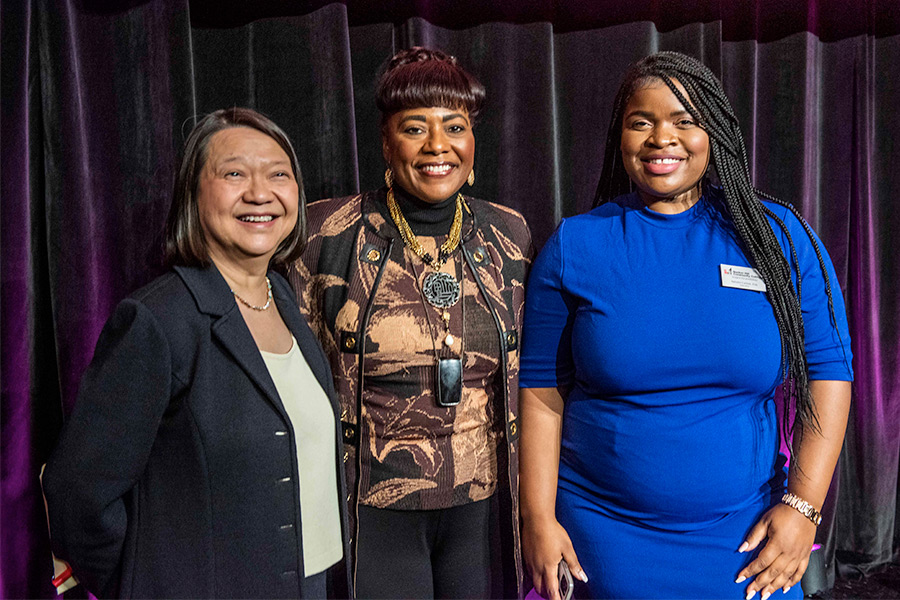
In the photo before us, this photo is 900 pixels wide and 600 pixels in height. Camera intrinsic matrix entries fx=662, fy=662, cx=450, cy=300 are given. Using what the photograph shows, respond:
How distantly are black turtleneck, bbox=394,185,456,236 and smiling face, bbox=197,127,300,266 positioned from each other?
397mm

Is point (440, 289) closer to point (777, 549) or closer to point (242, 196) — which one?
point (242, 196)

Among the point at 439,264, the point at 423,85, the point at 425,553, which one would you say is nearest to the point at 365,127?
the point at 423,85

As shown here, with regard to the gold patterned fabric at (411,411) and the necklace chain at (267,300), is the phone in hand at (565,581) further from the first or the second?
the necklace chain at (267,300)

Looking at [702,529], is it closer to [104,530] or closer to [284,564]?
[284,564]

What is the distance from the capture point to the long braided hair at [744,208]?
1.37 meters

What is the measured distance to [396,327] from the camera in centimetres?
153

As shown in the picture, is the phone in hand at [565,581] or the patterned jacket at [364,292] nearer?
the phone in hand at [565,581]

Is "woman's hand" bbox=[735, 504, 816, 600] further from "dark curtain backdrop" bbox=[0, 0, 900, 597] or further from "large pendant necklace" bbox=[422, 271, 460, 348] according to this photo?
"dark curtain backdrop" bbox=[0, 0, 900, 597]

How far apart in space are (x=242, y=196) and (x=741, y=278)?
1004mm

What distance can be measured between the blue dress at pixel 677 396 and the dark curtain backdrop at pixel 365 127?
911 millimetres

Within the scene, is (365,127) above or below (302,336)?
above

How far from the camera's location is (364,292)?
5.07ft

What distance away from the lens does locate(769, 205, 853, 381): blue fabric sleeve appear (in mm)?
1400

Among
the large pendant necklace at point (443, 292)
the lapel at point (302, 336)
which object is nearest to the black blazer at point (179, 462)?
the lapel at point (302, 336)
